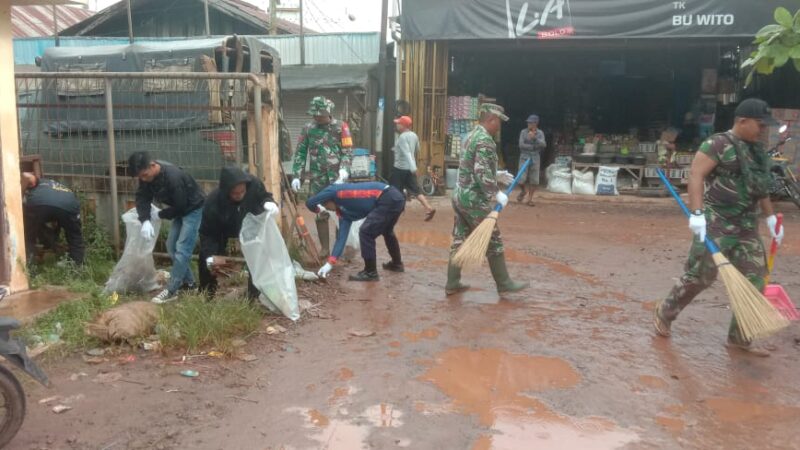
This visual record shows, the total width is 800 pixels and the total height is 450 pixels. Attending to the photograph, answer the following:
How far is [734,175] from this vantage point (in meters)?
4.79

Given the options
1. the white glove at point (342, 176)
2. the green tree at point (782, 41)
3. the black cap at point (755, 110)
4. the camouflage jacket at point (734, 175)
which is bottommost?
the white glove at point (342, 176)

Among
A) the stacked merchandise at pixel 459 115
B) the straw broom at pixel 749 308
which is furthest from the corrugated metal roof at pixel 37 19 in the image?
the straw broom at pixel 749 308

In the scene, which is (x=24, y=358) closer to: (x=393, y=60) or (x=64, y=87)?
(x=64, y=87)

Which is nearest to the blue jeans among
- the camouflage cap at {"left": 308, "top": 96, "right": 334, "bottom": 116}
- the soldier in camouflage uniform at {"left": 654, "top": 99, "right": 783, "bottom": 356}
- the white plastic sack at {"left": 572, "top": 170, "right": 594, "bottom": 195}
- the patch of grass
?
the patch of grass

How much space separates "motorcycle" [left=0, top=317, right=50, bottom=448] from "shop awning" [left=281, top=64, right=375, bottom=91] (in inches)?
441

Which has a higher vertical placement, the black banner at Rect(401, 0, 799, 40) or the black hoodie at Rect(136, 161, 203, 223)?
the black banner at Rect(401, 0, 799, 40)

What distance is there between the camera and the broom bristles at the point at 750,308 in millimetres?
4562

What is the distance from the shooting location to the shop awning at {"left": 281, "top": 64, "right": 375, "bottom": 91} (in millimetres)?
14336

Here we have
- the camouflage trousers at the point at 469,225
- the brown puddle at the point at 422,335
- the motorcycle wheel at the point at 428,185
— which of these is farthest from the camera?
the motorcycle wheel at the point at 428,185

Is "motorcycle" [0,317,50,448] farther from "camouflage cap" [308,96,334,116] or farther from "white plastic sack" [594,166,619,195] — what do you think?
"white plastic sack" [594,166,619,195]

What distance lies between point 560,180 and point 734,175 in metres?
9.69

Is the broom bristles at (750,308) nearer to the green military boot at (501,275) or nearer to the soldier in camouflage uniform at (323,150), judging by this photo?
the green military boot at (501,275)

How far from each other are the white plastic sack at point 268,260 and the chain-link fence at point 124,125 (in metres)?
1.33

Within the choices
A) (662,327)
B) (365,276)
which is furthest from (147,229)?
(662,327)
